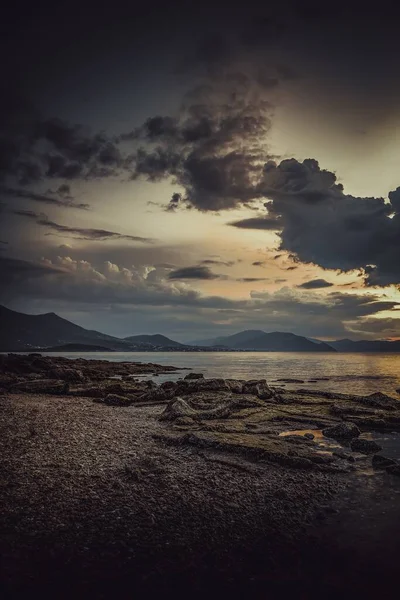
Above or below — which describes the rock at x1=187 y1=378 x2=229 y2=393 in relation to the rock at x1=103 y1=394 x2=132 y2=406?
above

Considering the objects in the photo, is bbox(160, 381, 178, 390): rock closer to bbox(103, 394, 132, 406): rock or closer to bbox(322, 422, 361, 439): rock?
bbox(103, 394, 132, 406): rock

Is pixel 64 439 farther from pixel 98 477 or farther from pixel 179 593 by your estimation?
pixel 179 593

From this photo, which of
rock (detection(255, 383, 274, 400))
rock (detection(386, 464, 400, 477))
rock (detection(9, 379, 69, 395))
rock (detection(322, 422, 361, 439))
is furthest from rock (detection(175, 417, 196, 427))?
rock (detection(9, 379, 69, 395))

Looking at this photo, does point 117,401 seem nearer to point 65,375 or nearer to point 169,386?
point 169,386

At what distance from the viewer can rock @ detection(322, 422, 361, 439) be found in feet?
79.4

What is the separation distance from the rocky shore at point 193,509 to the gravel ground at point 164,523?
0.04 meters

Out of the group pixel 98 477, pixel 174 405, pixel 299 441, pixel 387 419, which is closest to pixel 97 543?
pixel 98 477

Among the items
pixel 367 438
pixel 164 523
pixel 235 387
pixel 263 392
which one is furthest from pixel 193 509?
pixel 235 387

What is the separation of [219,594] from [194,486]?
6.11 m

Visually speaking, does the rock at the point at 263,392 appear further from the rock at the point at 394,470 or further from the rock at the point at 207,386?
the rock at the point at 394,470

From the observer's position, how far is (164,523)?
11.2 metres

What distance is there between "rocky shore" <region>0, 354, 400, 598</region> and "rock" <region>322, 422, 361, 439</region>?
3.7 inches

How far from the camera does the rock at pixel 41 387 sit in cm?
4219

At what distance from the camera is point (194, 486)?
14188 mm
